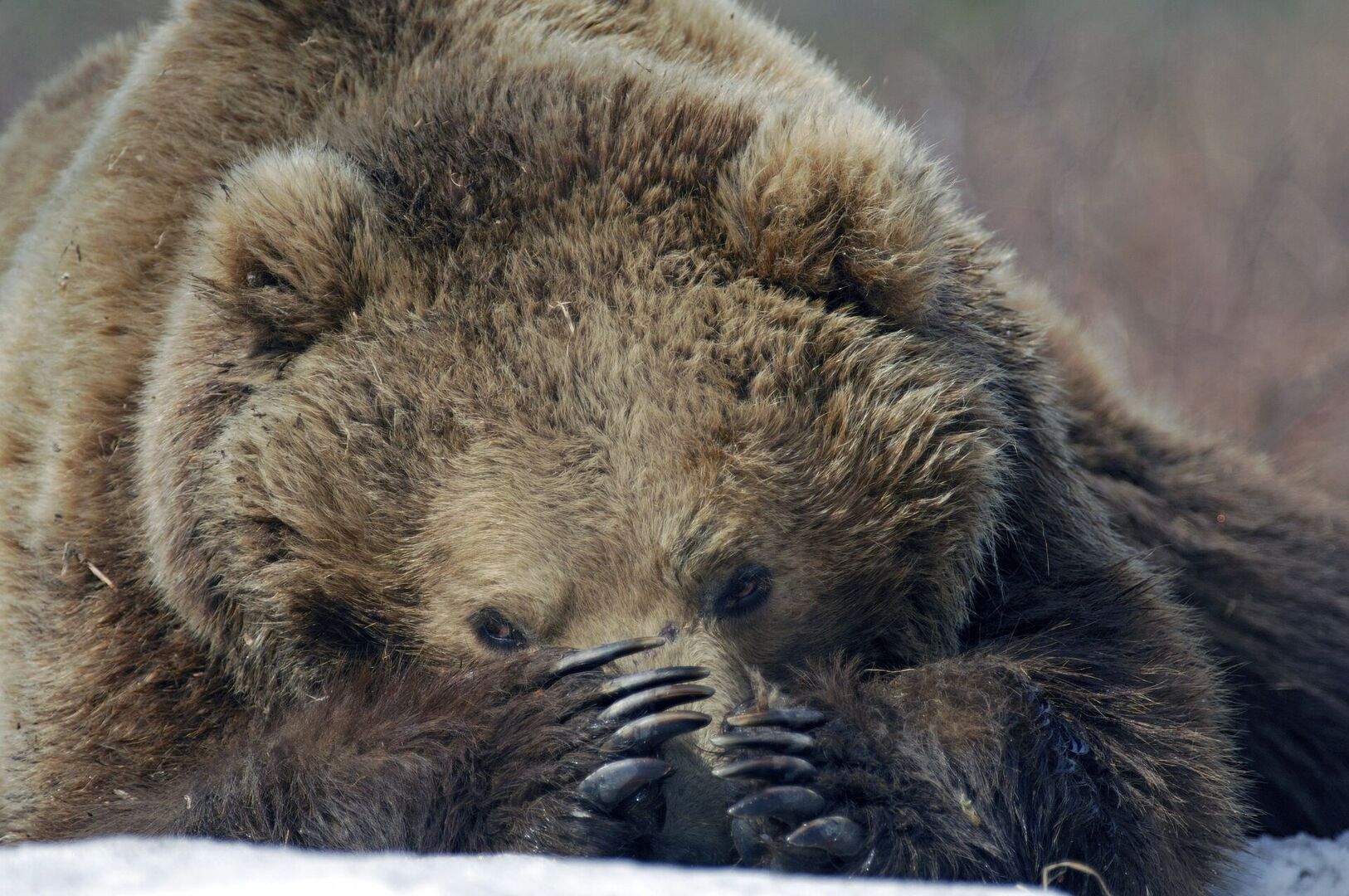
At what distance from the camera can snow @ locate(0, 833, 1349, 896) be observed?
231cm

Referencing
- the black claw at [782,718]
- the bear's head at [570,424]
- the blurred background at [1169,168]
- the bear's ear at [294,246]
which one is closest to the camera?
the black claw at [782,718]

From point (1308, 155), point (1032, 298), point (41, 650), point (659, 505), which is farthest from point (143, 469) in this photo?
point (1308, 155)

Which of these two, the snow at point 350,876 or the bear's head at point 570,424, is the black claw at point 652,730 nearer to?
the bear's head at point 570,424

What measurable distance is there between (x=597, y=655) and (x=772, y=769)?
444 millimetres

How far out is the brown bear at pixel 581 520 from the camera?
3.10 meters

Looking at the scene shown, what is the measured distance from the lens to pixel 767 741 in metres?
2.99

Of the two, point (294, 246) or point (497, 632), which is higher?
point (294, 246)

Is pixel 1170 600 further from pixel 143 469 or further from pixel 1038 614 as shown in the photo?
pixel 143 469

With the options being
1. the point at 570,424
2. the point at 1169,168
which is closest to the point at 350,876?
the point at 570,424

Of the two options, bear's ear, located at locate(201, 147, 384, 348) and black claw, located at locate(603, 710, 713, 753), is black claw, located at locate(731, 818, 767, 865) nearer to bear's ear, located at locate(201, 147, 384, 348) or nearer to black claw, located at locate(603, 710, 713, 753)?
black claw, located at locate(603, 710, 713, 753)

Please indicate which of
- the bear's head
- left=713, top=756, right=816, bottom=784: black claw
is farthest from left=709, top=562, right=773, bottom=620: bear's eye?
left=713, top=756, right=816, bottom=784: black claw

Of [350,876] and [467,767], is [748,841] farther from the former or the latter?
[350,876]

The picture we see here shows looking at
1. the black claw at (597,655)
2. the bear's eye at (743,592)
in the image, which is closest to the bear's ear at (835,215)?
the bear's eye at (743,592)

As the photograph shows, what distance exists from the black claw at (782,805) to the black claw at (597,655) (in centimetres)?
38
